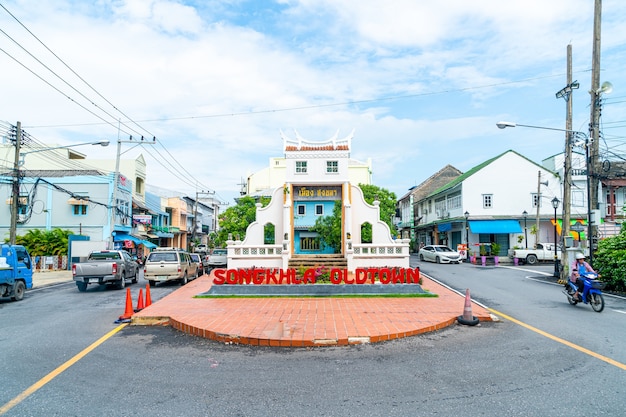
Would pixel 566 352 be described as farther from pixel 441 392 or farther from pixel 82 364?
pixel 82 364

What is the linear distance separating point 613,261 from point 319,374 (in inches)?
604

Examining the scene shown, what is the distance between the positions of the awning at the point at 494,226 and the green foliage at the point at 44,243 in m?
32.6

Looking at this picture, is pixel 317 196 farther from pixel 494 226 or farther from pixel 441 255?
pixel 494 226

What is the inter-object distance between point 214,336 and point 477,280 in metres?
15.1

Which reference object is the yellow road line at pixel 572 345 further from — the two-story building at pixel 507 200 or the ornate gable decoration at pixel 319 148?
the two-story building at pixel 507 200

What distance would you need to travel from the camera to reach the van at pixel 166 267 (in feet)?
62.8

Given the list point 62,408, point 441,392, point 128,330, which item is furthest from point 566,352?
point 128,330

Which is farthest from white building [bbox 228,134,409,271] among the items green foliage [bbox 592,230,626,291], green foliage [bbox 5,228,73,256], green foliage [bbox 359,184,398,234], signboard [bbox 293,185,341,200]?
green foliage [bbox 5,228,73,256]

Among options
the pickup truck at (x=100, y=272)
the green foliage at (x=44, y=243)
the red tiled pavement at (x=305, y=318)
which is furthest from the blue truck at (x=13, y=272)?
the green foliage at (x=44, y=243)

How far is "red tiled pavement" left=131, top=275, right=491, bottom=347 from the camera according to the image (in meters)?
8.29

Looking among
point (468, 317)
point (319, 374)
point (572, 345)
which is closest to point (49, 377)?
point (319, 374)

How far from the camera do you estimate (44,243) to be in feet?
99.9

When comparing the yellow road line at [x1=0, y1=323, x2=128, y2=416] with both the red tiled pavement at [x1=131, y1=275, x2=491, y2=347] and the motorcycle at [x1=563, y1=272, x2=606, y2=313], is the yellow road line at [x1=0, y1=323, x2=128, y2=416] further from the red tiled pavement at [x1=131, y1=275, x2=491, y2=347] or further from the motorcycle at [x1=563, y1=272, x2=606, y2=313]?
the motorcycle at [x1=563, y1=272, x2=606, y2=313]

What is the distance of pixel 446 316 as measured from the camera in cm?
1015
